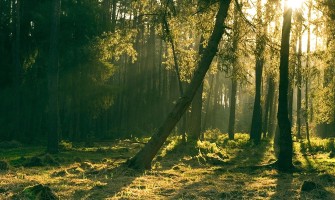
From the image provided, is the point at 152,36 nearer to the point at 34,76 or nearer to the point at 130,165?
the point at 34,76

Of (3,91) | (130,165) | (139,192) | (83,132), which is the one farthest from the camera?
(83,132)

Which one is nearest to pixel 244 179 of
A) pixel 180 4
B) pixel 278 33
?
pixel 278 33

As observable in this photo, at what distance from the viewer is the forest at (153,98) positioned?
12.0 meters

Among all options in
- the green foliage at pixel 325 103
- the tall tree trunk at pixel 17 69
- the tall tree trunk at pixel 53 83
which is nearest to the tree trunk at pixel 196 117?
the green foliage at pixel 325 103

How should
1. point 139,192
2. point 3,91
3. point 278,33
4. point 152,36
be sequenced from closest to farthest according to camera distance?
point 139,192 → point 278,33 → point 3,91 → point 152,36

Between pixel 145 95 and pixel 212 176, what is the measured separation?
32.6 metres

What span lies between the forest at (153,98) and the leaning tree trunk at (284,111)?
0.12 feet

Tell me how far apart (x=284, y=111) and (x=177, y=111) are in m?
3.82

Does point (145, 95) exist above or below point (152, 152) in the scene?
above

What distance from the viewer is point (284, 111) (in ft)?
49.9

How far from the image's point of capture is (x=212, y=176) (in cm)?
1379

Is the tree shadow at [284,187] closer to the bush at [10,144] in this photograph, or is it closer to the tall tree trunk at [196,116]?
the tall tree trunk at [196,116]

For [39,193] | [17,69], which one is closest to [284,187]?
[39,193]

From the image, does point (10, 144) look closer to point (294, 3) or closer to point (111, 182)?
point (111, 182)
